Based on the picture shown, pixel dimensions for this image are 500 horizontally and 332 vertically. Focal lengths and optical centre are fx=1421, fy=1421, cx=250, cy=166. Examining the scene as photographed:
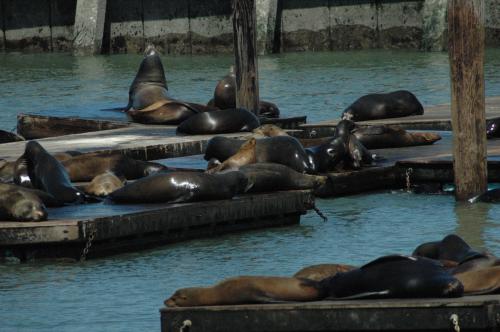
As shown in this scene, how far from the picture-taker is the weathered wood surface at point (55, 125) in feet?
52.8

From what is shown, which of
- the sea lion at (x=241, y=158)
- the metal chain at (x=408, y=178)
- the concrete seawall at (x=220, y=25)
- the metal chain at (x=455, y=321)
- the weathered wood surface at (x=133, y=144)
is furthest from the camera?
the concrete seawall at (x=220, y=25)

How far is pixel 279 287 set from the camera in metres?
6.19

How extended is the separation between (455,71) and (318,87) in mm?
12621

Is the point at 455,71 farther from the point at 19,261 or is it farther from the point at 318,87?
the point at 318,87

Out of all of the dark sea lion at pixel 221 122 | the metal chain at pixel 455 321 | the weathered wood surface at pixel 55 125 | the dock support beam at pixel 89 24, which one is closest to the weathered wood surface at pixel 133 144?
the dark sea lion at pixel 221 122

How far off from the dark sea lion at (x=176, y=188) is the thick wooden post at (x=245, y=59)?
5.58 m

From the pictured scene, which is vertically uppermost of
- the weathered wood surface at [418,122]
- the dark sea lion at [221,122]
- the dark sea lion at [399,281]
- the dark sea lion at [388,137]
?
the dark sea lion at [399,281]

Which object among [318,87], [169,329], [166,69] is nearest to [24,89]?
[166,69]

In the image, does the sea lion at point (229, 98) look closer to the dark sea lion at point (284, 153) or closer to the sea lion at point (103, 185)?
the dark sea lion at point (284, 153)

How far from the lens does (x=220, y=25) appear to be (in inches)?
1244

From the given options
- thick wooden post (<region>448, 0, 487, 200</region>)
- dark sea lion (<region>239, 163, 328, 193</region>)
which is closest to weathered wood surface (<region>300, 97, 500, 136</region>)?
thick wooden post (<region>448, 0, 487, 200</region>)

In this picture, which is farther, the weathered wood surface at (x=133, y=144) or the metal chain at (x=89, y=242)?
the weathered wood surface at (x=133, y=144)

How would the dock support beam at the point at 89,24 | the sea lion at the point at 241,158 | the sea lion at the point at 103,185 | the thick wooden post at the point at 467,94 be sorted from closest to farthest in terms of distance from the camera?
1. the sea lion at the point at 103,185
2. the thick wooden post at the point at 467,94
3. the sea lion at the point at 241,158
4. the dock support beam at the point at 89,24

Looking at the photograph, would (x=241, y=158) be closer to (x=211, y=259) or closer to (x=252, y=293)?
(x=211, y=259)
